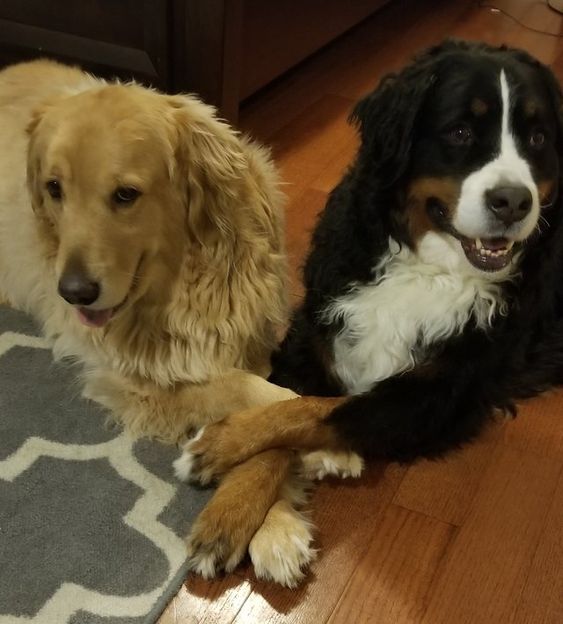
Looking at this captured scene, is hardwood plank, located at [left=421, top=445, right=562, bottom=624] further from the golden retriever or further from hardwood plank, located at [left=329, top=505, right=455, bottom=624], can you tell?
the golden retriever

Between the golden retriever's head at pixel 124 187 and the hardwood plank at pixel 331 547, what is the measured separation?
0.60 meters

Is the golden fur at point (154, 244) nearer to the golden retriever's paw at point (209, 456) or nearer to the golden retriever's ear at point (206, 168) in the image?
the golden retriever's ear at point (206, 168)

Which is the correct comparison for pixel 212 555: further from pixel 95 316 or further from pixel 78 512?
pixel 95 316

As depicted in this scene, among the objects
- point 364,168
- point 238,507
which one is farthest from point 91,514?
point 364,168

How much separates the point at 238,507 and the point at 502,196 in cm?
76

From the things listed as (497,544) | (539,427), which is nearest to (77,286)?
(497,544)

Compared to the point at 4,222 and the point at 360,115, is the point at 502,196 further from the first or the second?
the point at 4,222

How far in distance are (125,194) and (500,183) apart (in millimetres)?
713

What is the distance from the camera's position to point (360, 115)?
1.53m

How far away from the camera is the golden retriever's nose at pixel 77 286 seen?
1.37 m

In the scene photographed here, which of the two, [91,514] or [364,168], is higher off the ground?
[364,168]

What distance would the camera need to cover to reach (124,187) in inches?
54.9

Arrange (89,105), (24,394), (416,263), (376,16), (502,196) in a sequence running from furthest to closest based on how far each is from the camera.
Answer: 1. (376,16)
2. (24,394)
3. (416,263)
4. (89,105)
5. (502,196)

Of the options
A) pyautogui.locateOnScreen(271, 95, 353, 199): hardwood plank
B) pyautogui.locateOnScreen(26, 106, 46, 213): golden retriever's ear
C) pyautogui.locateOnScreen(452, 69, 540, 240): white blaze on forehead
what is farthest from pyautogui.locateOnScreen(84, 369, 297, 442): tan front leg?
pyautogui.locateOnScreen(271, 95, 353, 199): hardwood plank
